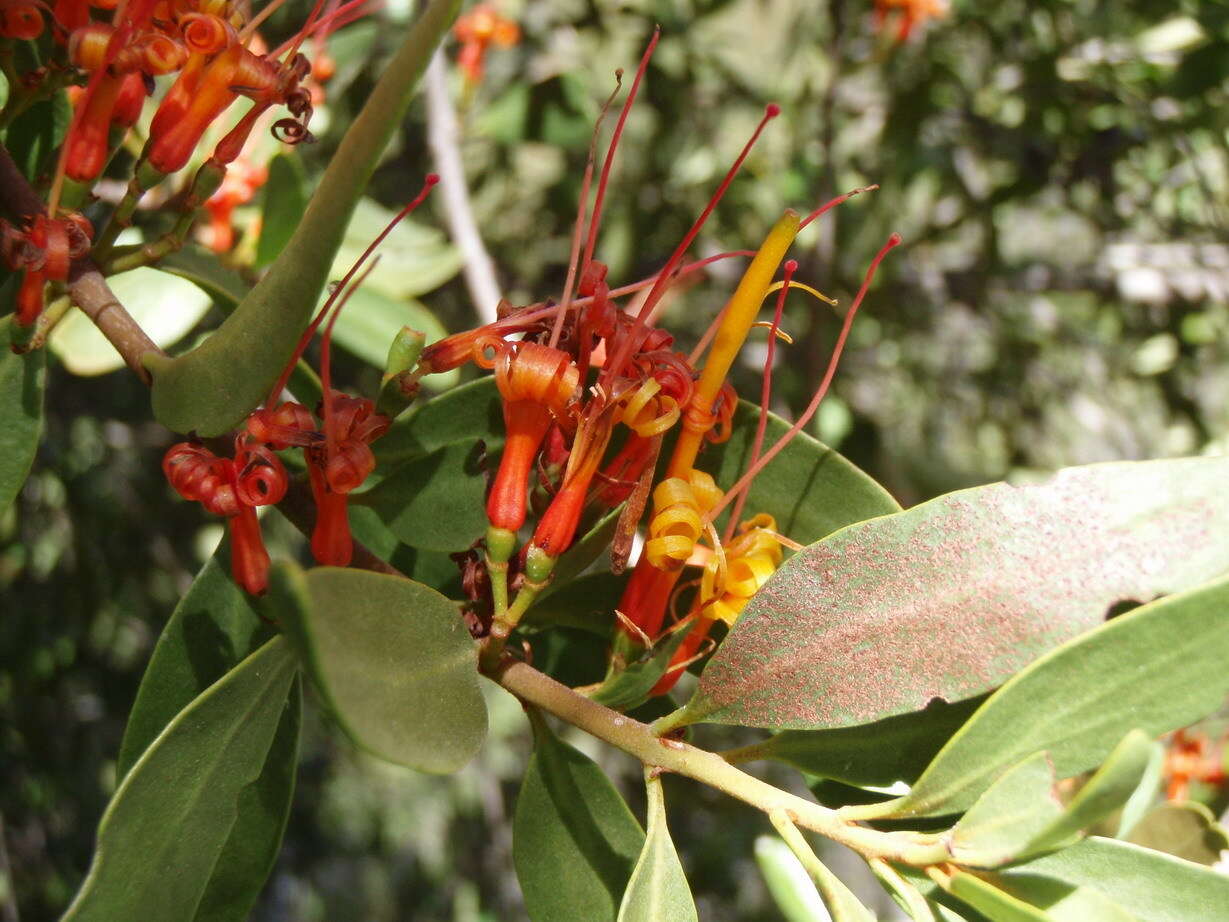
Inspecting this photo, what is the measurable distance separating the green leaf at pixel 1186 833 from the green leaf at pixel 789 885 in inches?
13.0

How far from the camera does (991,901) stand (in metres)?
0.49

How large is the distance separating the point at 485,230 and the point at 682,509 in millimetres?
1866

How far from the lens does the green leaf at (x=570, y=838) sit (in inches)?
26.7

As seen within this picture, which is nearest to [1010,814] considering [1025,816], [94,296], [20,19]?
[1025,816]

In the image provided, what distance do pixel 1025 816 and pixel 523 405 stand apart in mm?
324

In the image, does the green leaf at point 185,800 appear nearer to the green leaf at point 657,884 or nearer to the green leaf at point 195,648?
the green leaf at point 195,648

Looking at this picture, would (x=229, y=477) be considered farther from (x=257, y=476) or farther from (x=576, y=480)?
(x=576, y=480)

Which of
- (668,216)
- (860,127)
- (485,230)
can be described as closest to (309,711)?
(485,230)

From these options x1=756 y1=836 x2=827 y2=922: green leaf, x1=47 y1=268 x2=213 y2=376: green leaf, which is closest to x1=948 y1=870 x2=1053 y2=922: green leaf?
x1=756 y1=836 x2=827 y2=922: green leaf

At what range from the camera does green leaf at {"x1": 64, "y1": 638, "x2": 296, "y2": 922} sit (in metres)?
0.52

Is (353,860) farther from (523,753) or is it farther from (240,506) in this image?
(240,506)

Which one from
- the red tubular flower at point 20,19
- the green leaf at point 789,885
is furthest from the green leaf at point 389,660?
the red tubular flower at point 20,19

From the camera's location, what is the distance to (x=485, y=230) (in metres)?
2.38

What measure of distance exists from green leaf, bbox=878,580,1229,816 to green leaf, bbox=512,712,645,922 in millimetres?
212
